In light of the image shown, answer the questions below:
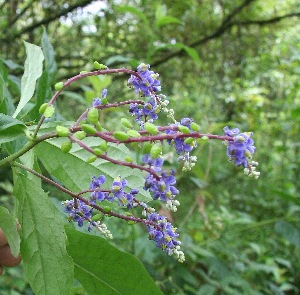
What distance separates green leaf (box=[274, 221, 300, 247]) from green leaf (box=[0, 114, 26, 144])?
6.11ft

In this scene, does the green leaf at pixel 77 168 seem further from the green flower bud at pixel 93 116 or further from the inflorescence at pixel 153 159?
the green flower bud at pixel 93 116

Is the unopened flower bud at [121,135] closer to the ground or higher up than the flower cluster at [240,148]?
closer to the ground

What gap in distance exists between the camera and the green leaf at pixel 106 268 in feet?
3.23

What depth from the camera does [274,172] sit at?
4.62 m

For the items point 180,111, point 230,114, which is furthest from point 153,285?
point 230,114

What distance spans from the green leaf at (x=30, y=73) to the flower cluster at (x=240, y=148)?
1.24 ft

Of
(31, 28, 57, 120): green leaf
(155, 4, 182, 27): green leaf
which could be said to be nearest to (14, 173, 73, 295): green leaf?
(31, 28, 57, 120): green leaf

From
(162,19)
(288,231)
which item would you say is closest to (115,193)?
(162,19)

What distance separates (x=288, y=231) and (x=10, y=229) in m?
1.89

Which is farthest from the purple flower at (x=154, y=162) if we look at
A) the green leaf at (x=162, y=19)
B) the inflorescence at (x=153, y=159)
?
the green leaf at (x=162, y=19)

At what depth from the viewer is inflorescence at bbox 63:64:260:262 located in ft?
2.29

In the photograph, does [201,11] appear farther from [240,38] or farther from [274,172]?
[274,172]

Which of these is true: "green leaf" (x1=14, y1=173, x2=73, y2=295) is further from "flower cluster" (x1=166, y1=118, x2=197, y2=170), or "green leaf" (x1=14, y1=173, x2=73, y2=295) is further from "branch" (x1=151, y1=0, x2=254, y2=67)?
"branch" (x1=151, y1=0, x2=254, y2=67)

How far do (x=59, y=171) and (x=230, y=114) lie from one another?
4015mm
